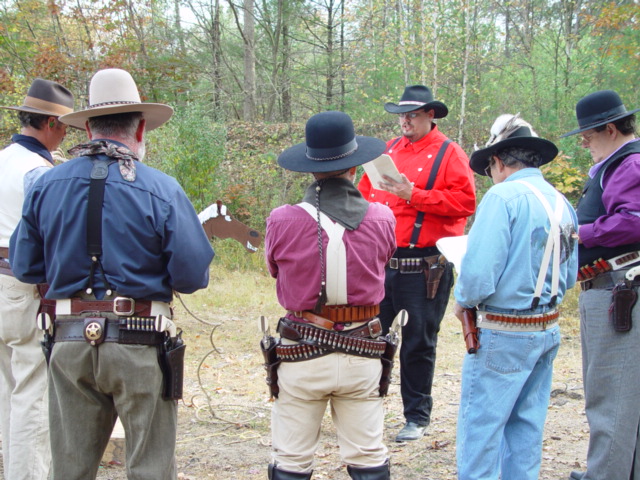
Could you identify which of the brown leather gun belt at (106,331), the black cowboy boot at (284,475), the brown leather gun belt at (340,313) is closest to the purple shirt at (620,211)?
the brown leather gun belt at (340,313)

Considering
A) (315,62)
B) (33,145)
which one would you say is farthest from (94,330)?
(315,62)

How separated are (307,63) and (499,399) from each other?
1775 cm

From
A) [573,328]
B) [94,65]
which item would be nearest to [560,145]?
[573,328]

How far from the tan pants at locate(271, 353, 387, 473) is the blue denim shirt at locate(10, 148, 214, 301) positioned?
0.70 m

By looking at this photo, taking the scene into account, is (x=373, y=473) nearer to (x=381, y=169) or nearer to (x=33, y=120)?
(x=381, y=169)

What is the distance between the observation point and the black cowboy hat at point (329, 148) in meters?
3.13

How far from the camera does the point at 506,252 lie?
316 centimetres

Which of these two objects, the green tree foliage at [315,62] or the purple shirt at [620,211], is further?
the green tree foliage at [315,62]

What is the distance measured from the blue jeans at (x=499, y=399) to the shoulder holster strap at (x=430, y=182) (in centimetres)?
146

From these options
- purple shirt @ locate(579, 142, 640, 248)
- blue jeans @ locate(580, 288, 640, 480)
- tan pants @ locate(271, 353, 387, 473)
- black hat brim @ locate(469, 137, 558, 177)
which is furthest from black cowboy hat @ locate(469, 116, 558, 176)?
tan pants @ locate(271, 353, 387, 473)

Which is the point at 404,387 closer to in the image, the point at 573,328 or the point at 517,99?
the point at 573,328

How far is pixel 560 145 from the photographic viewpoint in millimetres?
13883

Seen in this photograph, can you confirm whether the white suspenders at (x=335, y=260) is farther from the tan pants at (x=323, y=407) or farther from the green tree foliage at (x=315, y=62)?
the green tree foliage at (x=315, y=62)

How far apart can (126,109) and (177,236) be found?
69 cm
